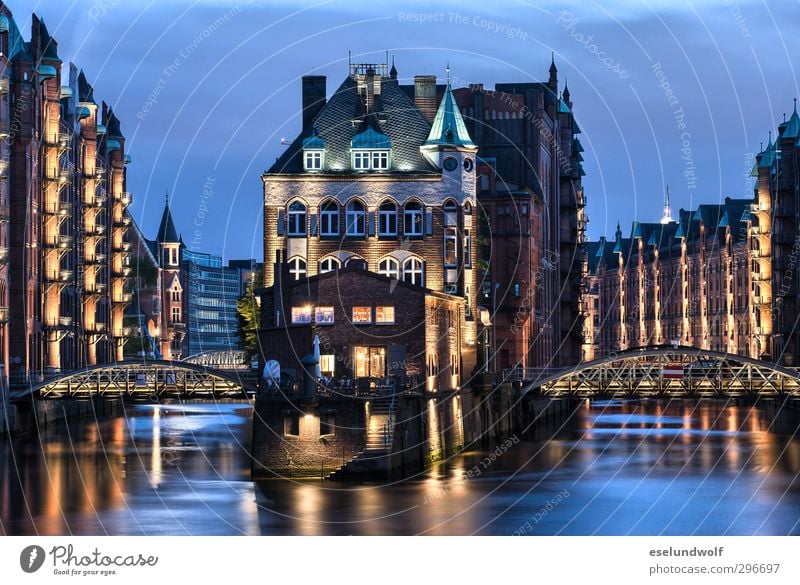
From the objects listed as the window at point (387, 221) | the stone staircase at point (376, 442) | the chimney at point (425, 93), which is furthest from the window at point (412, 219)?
the stone staircase at point (376, 442)

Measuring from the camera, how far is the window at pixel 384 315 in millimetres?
88812

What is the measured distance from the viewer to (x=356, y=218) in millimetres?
111312

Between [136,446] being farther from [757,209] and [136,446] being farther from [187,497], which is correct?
[757,209]

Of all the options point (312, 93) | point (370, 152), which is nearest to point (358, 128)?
point (370, 152)

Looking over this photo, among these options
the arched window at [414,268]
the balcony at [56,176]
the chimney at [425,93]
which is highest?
the chimney at [425,93]

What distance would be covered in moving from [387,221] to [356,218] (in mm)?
1776

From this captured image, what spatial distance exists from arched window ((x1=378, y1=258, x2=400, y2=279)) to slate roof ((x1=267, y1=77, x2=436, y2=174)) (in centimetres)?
522

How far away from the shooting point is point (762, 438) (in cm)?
11638

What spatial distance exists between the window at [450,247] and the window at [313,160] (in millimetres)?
8205

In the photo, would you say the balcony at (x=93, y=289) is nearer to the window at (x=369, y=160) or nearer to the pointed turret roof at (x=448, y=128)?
the window at (x=369, y=160)

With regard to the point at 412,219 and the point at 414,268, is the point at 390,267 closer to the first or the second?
the point at 414,268

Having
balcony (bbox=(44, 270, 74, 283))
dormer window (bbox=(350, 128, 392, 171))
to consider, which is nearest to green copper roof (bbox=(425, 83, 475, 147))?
dormer window (bbox=(350, 128, 392, 171))
